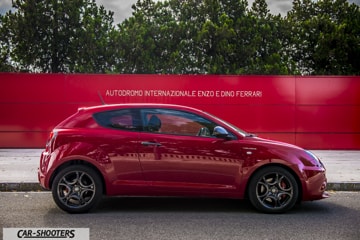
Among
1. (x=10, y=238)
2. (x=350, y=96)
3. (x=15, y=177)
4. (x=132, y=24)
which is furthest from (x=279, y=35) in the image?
(x=10, y=238)

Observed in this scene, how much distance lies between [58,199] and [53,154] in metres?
0.58

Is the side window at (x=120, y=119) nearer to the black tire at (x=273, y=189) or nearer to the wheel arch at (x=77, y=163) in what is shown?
the wheel arch at (x=77, y=163)

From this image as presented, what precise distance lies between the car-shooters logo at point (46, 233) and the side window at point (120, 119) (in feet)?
5.20

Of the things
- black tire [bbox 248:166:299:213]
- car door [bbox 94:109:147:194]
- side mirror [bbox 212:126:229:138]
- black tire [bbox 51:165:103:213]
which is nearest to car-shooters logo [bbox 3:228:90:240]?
black tire [bbox 51:165:103:213]

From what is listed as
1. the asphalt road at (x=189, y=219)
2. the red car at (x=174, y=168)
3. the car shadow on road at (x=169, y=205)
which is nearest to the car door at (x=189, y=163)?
the red car at (x=174, y=168)

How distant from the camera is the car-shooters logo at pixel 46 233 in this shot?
18.5 feet

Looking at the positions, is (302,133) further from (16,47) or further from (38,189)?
(16,47)

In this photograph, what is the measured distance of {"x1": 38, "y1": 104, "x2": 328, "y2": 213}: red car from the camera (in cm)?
686

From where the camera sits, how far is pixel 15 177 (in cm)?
973

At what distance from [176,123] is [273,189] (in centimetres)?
151

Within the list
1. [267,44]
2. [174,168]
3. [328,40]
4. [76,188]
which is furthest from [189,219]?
[328,40]

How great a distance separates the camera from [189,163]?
270 inches

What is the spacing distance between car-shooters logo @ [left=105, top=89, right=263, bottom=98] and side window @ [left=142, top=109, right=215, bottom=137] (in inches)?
350

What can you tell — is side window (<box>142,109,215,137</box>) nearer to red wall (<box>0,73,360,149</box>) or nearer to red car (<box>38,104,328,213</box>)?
red car (<box>38,104,328,213</box>)
